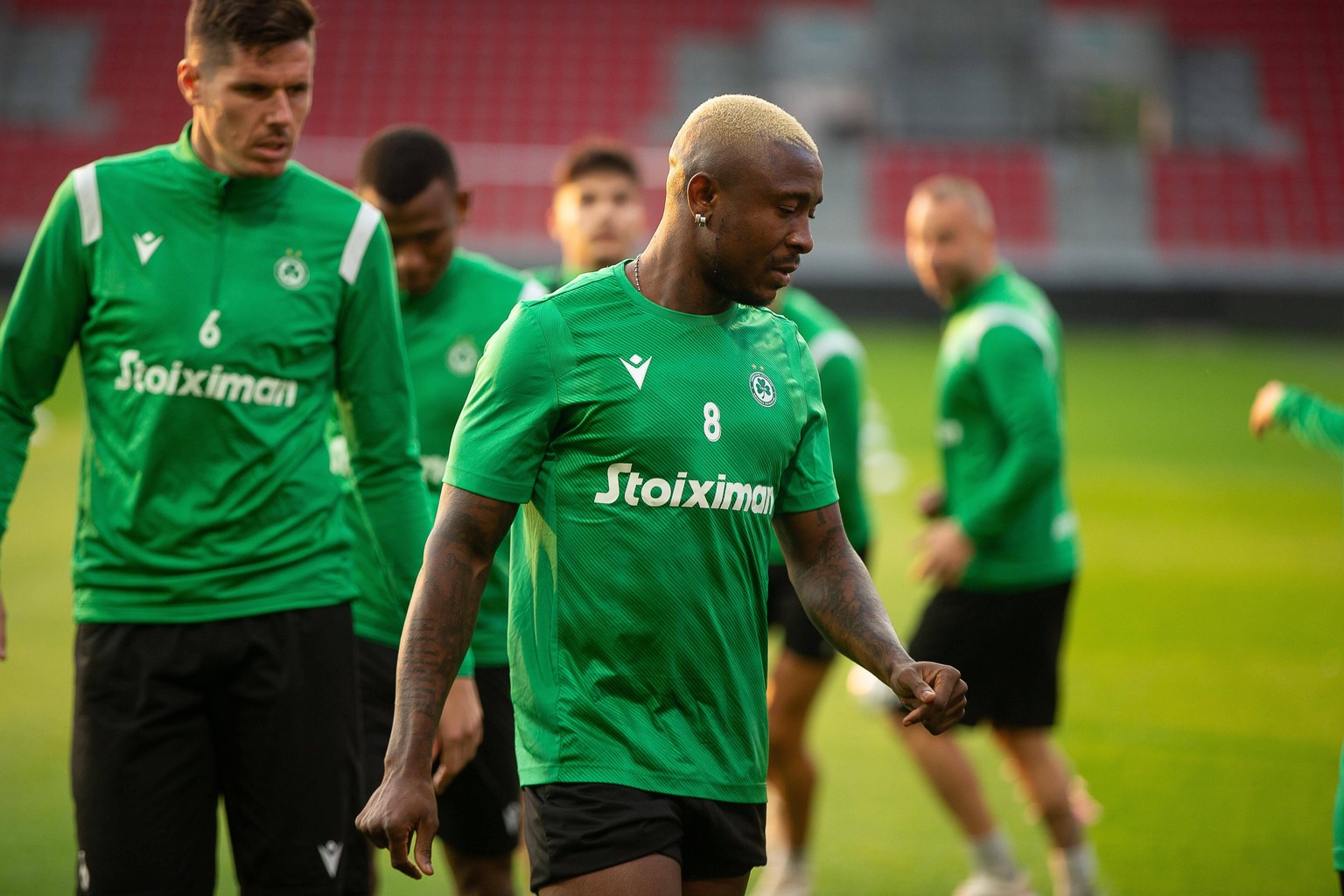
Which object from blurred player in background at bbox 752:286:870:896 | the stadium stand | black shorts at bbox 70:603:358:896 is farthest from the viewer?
the stadium stand

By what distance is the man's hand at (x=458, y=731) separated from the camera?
131 inches

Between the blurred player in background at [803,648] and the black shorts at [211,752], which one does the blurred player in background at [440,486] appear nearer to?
the black shorts at [211,752]

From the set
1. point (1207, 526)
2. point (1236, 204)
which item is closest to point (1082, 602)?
point (1207, 526)

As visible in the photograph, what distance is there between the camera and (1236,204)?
31125 mm

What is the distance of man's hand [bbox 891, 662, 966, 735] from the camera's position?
267 cm

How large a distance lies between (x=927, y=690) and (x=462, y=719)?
1.19 meters

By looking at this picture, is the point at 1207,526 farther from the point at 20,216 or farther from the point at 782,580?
the point at 20,216

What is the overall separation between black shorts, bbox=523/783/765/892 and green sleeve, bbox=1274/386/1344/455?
7.11 feet

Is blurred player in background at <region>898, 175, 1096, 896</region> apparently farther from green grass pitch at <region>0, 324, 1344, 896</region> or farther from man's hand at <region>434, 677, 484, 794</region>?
man's hand at <region>434, 677, 484, 794</region>

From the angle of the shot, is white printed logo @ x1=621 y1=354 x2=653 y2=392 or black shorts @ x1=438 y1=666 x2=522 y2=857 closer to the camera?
white printed logo @ x1=621 y1=354 x2=653 y2=392

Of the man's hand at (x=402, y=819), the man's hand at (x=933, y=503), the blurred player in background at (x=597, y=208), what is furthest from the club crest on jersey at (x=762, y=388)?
the man's hand at (x=933, y=503)

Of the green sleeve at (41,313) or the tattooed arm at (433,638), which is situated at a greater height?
the green sleeve at (41,313)

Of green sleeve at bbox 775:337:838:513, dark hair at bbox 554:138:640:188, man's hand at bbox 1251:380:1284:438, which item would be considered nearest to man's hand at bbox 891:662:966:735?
green sleeve at bbox 775:337:838:513

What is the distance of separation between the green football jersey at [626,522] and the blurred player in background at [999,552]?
2.71 metres
